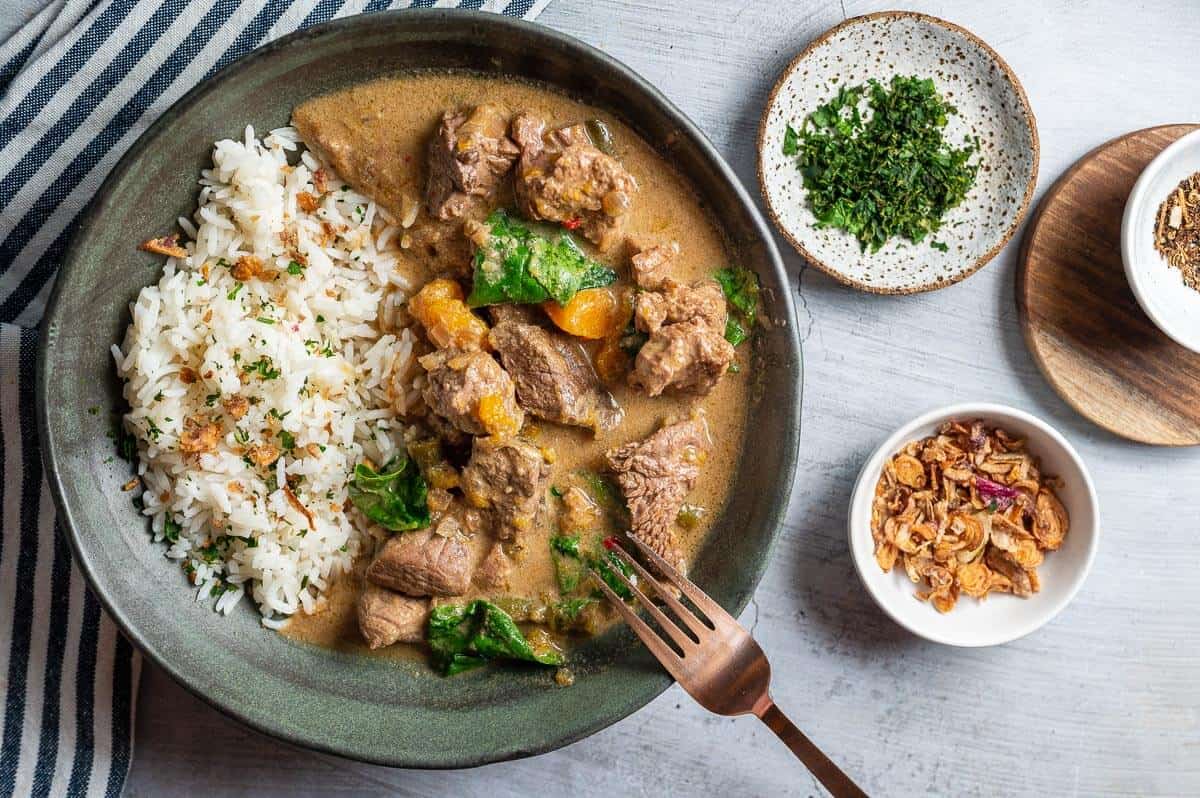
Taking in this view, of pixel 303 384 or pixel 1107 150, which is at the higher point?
pixel 303 384

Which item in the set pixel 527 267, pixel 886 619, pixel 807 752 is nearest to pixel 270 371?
pixel 527 267

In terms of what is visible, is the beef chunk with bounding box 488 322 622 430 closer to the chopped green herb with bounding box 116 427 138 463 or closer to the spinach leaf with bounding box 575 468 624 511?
the spinach leaf with bounding box 575 468 624 511

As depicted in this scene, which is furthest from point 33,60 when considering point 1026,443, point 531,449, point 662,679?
point 1026,443

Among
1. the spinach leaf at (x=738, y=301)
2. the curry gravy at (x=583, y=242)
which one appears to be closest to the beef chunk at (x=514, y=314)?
the curry gravy at (x=583, y=242)

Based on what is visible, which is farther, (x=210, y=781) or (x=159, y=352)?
(x=210, y=781)

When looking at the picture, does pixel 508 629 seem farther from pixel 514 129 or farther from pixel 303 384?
pixel 514 129

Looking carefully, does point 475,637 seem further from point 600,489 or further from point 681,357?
point 681,357

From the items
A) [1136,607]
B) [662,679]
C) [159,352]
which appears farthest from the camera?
[1136,607]

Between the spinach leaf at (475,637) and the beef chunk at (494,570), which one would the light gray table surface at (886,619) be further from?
the beef chunk at (494,570)
